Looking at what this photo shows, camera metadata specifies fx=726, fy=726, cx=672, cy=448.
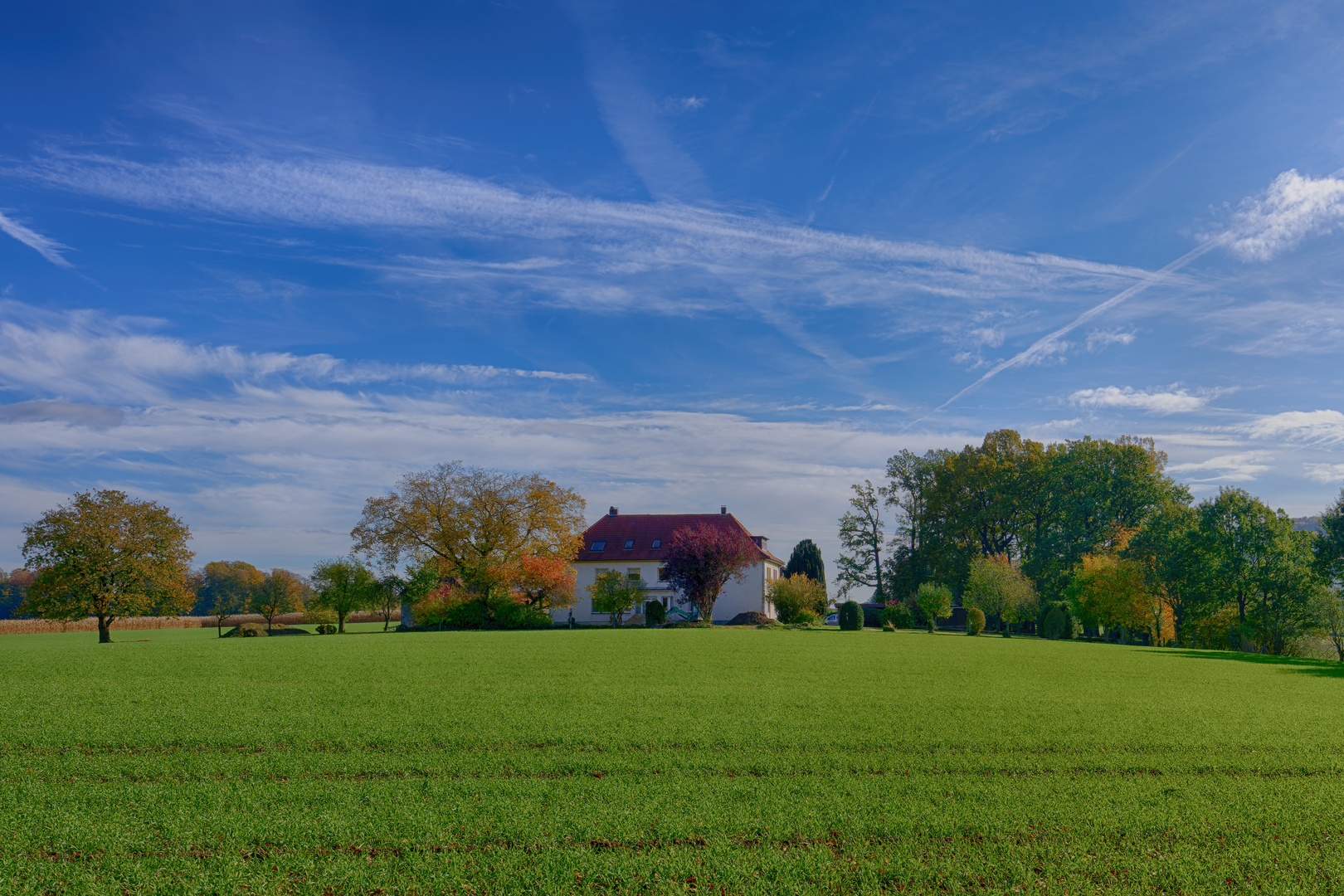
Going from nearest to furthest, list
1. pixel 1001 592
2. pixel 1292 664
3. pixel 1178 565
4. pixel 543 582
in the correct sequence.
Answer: pixel 1292 664 < pixel 1178 565 < pixel 543 582 < pixel 1001 592

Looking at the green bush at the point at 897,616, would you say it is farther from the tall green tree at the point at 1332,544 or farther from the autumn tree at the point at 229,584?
the autumn tree at the point at 229,584

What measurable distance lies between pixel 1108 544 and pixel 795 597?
810 inches

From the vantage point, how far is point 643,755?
23.4 feet

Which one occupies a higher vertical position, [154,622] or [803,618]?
[803,618]

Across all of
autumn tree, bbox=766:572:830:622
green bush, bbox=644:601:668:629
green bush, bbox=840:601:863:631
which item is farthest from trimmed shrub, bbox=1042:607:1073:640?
green bush, bbox=644:601:668:629

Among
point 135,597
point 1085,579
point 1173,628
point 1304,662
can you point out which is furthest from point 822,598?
point 135,597

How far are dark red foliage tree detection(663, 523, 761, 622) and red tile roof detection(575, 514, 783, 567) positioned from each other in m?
9.32

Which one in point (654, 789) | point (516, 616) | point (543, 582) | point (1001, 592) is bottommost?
point (516, 616)

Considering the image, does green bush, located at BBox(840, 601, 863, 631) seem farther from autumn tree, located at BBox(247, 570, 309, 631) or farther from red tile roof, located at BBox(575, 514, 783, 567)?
autumn tree, located at BBox(247, 570, 309, 631)

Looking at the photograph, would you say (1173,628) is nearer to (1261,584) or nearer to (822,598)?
(1261,584)

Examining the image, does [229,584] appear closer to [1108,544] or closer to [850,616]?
[850,616]

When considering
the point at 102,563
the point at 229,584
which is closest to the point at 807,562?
the point at 102,563

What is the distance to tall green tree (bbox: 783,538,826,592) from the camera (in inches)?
2117

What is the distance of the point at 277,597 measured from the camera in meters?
42.7
